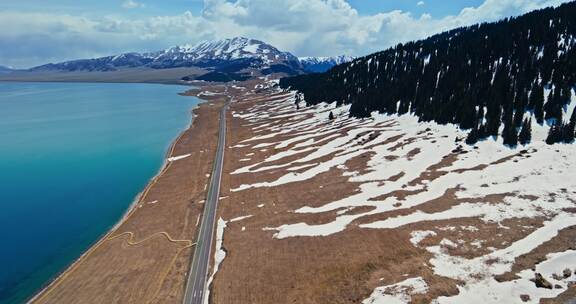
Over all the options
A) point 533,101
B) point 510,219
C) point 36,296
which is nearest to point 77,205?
point 36,296

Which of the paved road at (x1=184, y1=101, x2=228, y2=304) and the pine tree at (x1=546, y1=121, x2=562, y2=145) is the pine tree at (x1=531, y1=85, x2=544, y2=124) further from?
the paved road at (x1=184, y1=101, x2=228, y2=304)

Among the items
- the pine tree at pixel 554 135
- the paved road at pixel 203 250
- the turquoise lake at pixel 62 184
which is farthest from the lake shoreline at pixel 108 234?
the pine tree at pixel 554 135

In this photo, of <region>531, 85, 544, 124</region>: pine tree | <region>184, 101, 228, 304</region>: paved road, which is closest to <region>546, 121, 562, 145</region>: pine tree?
<region>531, 85, 544, 124</region>: pine tree

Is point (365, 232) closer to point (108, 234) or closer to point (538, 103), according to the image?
point (108, 234)

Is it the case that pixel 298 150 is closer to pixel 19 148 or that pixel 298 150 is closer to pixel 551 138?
pixel 551 138

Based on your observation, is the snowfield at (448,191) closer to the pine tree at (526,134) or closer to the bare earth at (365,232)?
the bare earth at (365,232)
